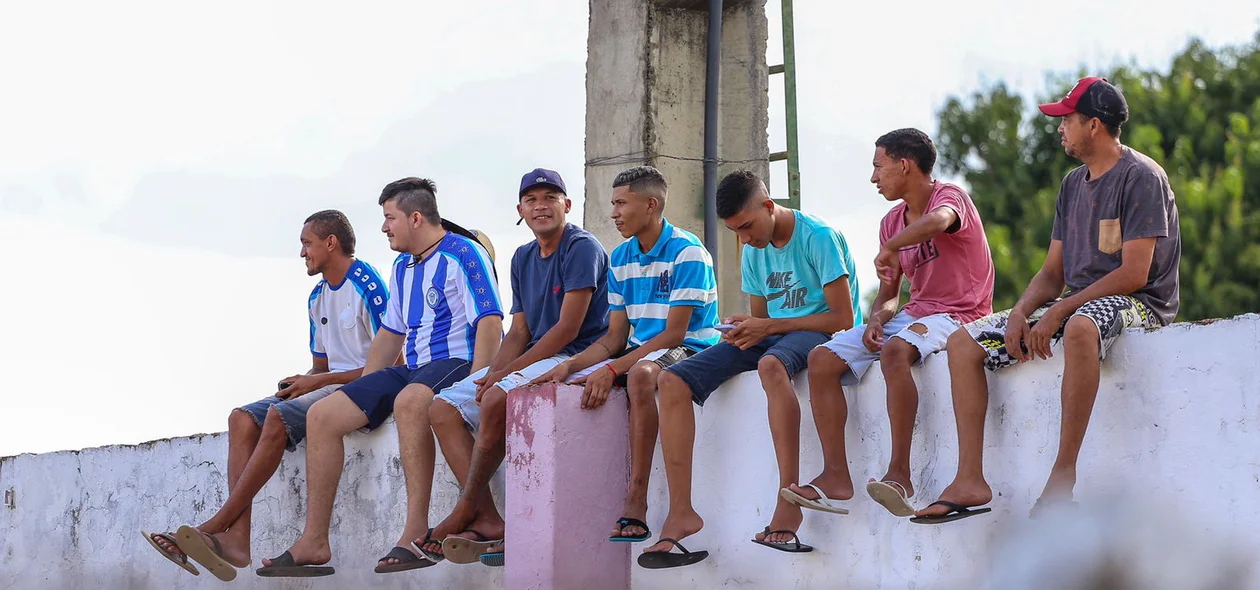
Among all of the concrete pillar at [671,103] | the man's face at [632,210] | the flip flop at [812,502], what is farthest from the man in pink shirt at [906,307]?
the concrete pillar at [671,103]

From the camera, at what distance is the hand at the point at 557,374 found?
20.6ft

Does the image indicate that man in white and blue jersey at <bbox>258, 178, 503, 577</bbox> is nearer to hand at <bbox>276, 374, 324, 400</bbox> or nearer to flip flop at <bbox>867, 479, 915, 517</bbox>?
hand at <bbox>276, 374, 324, 400</bbox>

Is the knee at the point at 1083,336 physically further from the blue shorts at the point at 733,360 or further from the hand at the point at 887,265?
the blue shorts at the point at 733,360

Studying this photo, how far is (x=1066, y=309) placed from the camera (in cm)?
482

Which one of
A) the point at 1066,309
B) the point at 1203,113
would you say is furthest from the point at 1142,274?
the point at 1203,113

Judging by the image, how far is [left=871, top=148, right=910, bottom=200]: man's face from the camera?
580 cm

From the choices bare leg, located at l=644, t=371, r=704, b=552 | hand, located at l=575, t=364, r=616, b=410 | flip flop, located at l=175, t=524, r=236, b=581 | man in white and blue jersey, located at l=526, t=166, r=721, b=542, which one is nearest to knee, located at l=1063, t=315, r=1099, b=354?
bare leg, located at l=644, t=371, r=704, b=552

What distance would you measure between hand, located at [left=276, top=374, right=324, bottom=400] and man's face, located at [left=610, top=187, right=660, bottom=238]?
2006 millimetres

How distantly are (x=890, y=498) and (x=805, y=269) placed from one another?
51.9 inches

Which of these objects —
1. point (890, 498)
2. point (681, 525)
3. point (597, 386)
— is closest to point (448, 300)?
point (597, 386)

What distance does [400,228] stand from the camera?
283 inches

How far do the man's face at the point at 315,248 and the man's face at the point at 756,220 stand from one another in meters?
2.63

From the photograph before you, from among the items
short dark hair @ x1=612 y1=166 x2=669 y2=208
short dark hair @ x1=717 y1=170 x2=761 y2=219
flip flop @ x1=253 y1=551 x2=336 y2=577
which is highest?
short dark hair @ x1=612 y1=166 x2=669 y2=208

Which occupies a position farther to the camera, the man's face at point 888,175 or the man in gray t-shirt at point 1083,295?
the man's face at point 888,175
